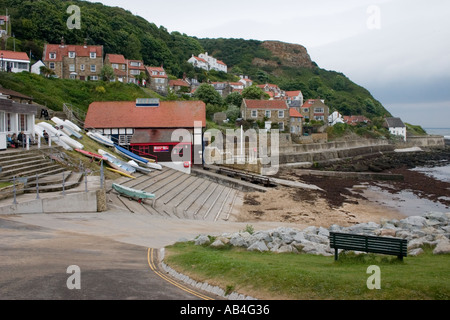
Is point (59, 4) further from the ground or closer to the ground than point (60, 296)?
further from the ground

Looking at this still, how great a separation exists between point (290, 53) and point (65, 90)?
144507 mm

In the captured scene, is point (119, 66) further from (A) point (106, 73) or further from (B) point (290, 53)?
(B) point (290, 53)

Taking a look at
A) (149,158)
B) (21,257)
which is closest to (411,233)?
(21,257)

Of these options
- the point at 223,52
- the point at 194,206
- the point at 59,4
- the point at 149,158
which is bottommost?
the point at 194,206

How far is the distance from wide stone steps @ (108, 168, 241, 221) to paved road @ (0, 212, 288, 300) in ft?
10.6

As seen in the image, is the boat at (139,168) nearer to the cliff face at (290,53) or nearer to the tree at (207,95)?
the tree at (207,95)

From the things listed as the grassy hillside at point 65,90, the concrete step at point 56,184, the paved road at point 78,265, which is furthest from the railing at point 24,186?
the grassy hillside at point 65,90

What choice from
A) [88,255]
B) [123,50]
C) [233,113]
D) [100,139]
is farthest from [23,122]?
[123,50]

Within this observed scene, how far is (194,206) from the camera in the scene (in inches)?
979

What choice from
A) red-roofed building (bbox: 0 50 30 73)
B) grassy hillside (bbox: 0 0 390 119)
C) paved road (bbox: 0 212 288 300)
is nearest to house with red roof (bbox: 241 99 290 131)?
grassy hillside (bbox: 0 0 390 119)

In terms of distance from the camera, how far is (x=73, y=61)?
57.0 meters
